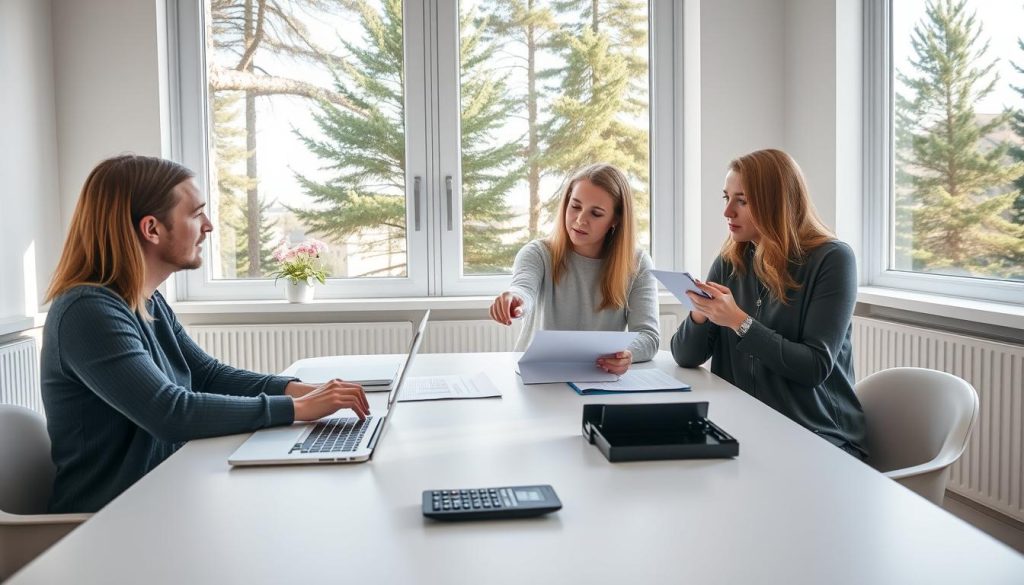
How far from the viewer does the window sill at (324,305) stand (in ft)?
11.5

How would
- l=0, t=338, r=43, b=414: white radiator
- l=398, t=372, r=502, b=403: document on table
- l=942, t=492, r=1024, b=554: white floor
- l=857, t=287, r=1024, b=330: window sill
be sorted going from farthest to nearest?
l=0, t=338, r=43, b=414: white radiator → l=942, t=492, r=1024, b=554: white floor → l=857, t=287, r=1024, b=330: window sill → l=398, t=372, r=502, b=403: document on table

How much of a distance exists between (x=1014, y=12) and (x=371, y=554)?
107 inches

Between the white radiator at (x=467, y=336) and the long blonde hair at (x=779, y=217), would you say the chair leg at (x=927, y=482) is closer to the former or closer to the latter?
the long blonde hair at (x=779, y=217)

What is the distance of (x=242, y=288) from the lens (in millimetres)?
3727

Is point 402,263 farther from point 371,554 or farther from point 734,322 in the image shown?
point 371,554

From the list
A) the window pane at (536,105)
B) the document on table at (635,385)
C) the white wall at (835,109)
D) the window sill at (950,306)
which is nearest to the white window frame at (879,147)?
the white wall at (835,109)

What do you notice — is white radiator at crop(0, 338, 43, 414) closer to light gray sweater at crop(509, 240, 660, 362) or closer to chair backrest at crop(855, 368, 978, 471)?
light gray sweater at crop(509, 240, 660, 362)

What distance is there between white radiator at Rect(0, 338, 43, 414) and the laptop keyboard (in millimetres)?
1895

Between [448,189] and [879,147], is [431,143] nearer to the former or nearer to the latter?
[448,189]

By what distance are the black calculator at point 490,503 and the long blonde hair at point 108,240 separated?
0.87 m

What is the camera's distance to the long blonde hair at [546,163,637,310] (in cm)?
253

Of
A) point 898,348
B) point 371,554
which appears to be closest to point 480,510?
point 371,554

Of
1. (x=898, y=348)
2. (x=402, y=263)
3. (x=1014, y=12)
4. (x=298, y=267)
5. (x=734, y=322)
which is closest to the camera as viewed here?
(x=734, y=322)

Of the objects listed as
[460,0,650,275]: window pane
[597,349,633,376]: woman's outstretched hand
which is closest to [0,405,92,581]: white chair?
[597,349,633,376]: woman's outstretched hand
